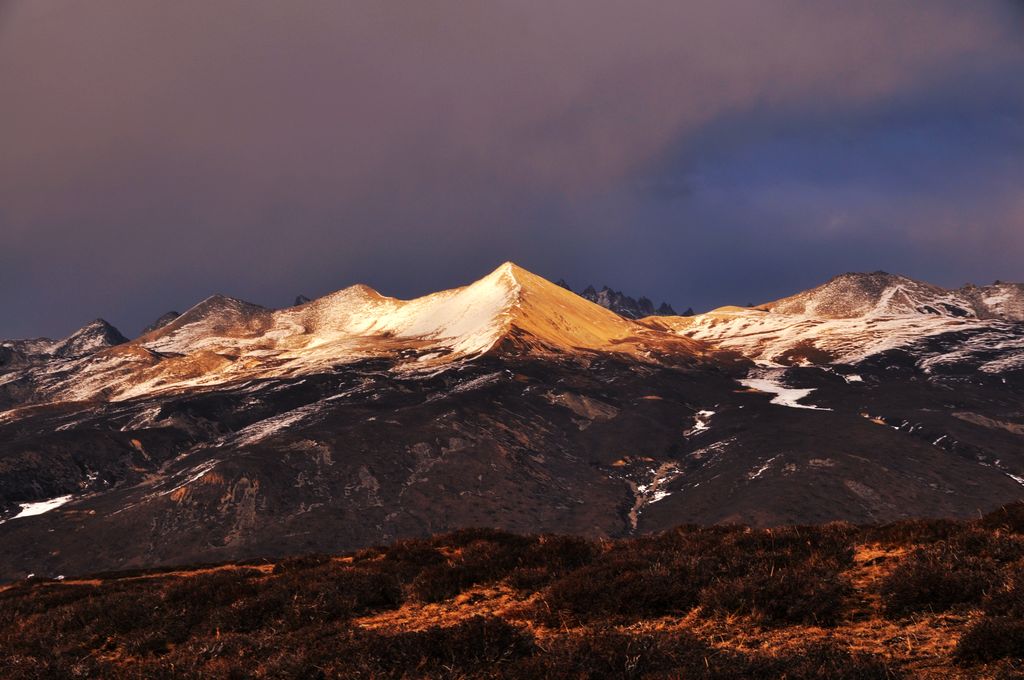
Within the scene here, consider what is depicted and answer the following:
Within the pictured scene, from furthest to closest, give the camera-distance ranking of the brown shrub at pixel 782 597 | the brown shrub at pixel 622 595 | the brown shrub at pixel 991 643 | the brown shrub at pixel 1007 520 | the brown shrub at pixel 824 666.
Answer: the brown shrub at pixel 1007 520
the brown shrub at pixel 622 595
the brown shrub at pixel 782 597
the brown shrub at pixel 991 643
the brown shrub at pixel 824 666

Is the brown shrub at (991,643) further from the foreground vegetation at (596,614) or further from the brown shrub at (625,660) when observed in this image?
the brown shrub at (625,660)

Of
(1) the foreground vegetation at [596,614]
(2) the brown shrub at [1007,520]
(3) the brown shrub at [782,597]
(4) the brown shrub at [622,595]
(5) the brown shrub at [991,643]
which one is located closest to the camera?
(5) the brown shrub at [991,643]

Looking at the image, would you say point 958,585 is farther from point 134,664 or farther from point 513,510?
point 513,510

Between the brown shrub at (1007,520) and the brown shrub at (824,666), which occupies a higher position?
the brown shrub at (824,666)

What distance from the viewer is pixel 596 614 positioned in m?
16.1

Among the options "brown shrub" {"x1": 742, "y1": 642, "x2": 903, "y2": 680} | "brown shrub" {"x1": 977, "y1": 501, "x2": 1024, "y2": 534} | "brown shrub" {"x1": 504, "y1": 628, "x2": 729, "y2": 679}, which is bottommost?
"brown shrub" {"x1": 977, "y1": 501, "x2": 1024, "y2": 534}

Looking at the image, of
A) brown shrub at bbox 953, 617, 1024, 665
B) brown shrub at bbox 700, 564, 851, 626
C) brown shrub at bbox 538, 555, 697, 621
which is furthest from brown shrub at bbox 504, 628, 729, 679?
brown shrub at bbox 953, 617, 1024, 665

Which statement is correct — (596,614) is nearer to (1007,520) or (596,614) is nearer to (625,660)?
(625,660)

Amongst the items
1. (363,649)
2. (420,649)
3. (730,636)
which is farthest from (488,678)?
(730,636)

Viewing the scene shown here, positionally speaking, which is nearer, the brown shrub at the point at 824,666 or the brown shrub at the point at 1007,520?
the brown shrub at the point at 824,666

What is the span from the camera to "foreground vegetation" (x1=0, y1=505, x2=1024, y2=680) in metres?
12.4

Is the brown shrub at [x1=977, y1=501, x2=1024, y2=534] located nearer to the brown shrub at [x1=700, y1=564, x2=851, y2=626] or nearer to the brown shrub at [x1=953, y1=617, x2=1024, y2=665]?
the brown shrub at [x1=700, y1=564, x2=851, y2=626]

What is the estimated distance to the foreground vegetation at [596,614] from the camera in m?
12.4

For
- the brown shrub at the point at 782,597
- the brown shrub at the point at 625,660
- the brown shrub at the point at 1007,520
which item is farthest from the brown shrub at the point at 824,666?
the brown shrub at the point at 1007,520
